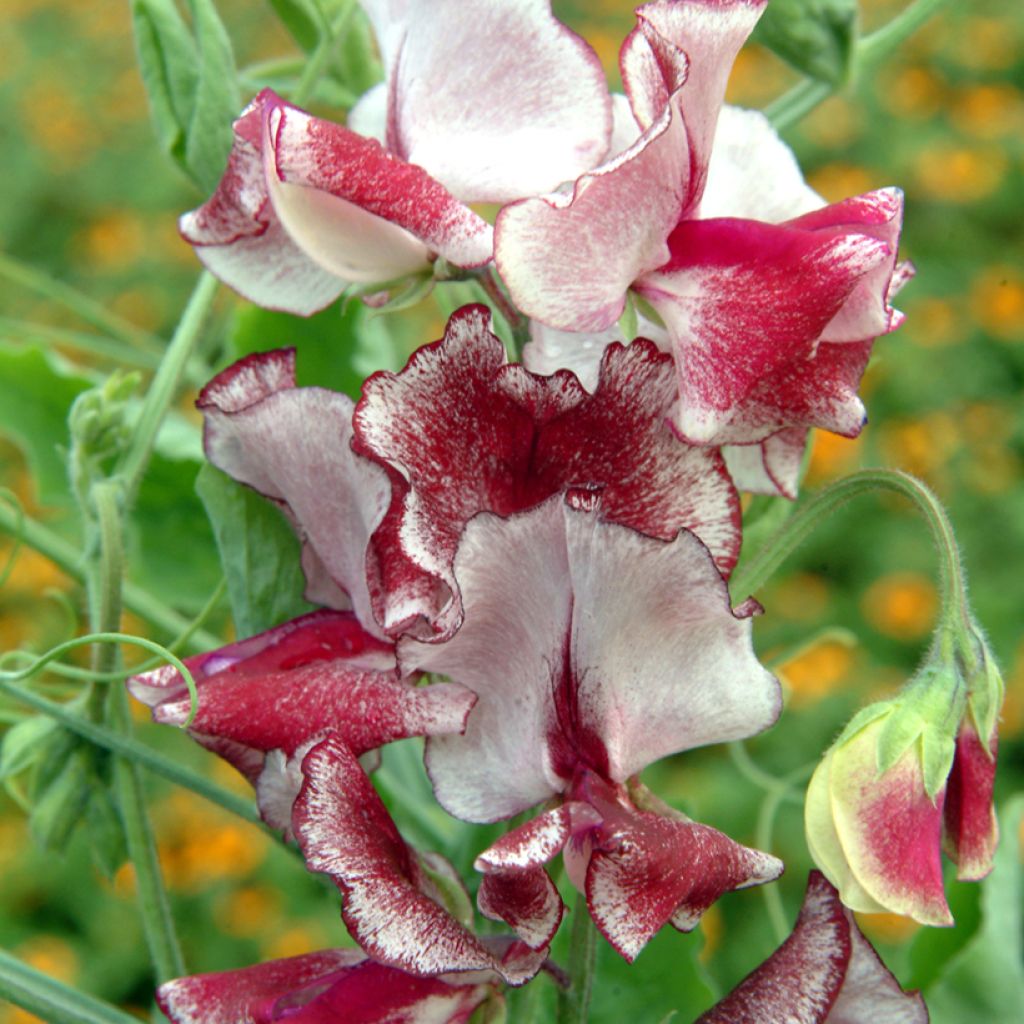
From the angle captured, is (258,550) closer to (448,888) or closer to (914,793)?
(448,888)

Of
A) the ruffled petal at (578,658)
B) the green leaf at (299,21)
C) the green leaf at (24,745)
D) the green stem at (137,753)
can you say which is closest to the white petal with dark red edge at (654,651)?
the ruffled petal at (578,658)

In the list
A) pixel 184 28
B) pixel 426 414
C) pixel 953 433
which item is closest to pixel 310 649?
pixel 426 414

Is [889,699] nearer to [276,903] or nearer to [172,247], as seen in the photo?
[276,903]

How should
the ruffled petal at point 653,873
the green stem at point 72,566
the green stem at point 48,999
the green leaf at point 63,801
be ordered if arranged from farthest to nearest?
the green stem at point 72,566
the green leaf at point 63,801
the green stem at point 48,999
the ruffled petal at point 653,873

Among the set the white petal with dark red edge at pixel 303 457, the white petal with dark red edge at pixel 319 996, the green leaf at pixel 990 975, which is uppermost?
the white petal with dark red edge at pixel 303 457

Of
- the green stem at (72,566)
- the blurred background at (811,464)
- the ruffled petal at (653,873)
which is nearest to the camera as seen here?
the ruffled petal at (653,873)

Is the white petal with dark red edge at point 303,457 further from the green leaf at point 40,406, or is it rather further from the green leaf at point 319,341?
the green leaf at point 40,406

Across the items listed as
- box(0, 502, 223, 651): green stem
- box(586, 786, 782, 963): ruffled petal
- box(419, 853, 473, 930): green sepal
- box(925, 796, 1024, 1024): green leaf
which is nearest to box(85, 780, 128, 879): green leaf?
box(0, 502, 223, 651): green stem
